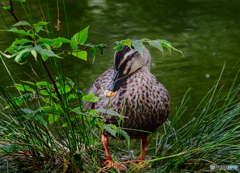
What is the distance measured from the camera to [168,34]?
4371 mm

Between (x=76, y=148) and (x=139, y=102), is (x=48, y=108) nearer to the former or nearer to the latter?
(x=76, y=148)

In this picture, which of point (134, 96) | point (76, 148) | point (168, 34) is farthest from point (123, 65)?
point (168, 34)

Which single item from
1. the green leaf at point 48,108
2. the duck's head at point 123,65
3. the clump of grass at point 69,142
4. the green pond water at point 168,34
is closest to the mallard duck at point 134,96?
the duck's head at point 123,65

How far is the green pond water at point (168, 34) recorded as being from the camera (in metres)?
3.26

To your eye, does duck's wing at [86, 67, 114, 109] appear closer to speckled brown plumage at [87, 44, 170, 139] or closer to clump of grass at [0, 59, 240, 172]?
speckled brown plumage at [87, 44, 170, 139]

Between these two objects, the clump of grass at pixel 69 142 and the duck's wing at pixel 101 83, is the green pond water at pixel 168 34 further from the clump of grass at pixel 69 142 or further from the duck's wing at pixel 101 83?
the clump of grass at pixel 69 142

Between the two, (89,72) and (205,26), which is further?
(205,26)

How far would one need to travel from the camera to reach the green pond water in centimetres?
326

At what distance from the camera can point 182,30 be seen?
4555mm

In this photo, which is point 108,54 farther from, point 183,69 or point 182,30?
point 182,30

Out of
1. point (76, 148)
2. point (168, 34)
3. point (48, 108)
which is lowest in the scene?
point (168, 34)

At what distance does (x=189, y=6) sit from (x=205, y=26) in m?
0.91

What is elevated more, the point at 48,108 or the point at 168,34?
the point at 48,108

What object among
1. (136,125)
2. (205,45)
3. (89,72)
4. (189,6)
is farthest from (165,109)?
(189,6)
